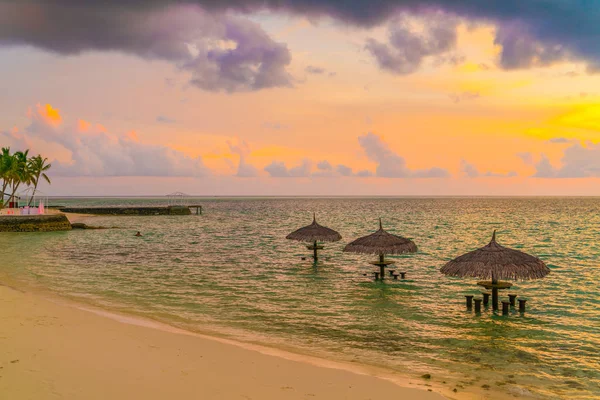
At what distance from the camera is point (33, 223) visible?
205ft

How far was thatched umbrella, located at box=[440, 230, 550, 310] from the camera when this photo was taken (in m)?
17.9

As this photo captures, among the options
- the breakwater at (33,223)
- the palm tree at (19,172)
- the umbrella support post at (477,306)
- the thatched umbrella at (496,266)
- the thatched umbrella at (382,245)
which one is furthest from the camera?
the palm tree at (19,172)

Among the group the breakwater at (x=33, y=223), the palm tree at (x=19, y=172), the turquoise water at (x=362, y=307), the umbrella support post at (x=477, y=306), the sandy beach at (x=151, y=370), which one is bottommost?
the turquoise water at (x=362, y=307)

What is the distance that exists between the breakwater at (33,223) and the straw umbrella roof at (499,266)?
61.7 meters

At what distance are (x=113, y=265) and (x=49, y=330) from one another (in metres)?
20.6

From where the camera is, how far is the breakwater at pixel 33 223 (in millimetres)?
59719

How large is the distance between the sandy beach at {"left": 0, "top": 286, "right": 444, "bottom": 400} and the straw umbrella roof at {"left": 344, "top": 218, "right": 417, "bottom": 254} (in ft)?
43.9

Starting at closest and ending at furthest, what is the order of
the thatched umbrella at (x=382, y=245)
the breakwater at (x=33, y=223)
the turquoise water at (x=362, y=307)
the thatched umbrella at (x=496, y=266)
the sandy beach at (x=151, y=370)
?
the sandy beach at (x=151, y=370) < the turquoise water at (x=362, y=307) < the thatched umbrella at (x=496, y=266) < the thatched umbrella at (x=382, y=245) < the breakwater at (x=33, y=223)

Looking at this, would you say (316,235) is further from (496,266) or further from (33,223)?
(33,223)

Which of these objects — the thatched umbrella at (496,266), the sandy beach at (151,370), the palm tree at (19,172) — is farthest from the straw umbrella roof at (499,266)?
the palm tree at (19,172)

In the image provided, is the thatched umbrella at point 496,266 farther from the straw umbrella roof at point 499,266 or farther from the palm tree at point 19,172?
the palm tree at point 19,172

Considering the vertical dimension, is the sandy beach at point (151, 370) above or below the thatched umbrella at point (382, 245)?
below

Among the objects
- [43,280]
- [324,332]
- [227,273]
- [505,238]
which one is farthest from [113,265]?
[505,238]

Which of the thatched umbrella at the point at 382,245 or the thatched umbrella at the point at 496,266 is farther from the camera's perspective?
the thatched umbrella at the point at 382,245
